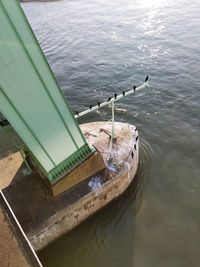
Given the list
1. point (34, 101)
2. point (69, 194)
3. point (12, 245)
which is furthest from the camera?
point (69, 194)

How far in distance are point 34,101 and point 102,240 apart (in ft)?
21.9

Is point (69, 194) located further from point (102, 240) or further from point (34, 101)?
point (34, 101)

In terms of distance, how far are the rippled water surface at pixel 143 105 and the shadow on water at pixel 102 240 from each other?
0.13 ft

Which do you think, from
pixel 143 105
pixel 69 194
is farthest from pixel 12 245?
pixel 143 105

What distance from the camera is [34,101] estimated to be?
10711 millimetres

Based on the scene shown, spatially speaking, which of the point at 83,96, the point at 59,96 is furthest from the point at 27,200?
the point at 83,96

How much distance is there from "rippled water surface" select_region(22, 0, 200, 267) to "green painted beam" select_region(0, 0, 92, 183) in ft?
11.5

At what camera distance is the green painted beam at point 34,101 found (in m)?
9.12

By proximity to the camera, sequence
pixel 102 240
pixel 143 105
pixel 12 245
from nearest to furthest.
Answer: pixel 12 245 → pixel 102 240 → pixel 143 105

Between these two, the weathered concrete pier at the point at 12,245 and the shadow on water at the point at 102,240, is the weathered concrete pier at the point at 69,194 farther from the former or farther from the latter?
the weathered concrete pier at the point at 12,245

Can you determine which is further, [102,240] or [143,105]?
[143,105]

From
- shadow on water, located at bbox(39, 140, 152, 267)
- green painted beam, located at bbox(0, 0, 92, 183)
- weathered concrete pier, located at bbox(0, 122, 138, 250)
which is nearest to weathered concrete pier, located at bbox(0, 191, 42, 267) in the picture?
weathered concrete pier, located at bbox(0, 122, 138, 250)

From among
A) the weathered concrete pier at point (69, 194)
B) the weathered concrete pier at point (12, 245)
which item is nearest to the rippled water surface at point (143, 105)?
the weathered concrete pier at point (69, 194)

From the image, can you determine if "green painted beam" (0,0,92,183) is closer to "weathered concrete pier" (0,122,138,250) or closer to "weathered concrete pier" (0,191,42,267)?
"weathered concrete pier" (0,122,138,250)
